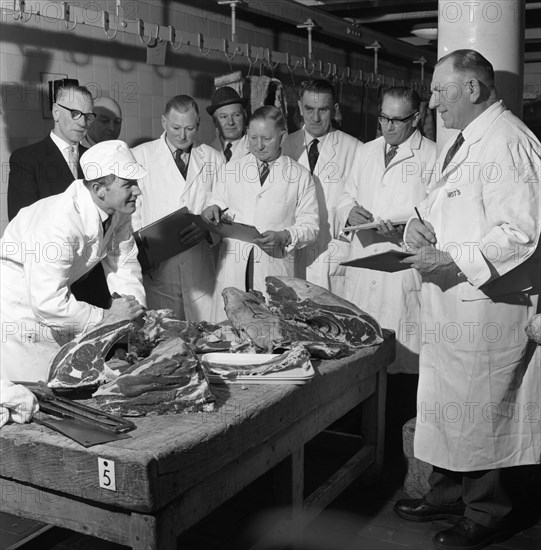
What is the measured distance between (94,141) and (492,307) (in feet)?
9.72

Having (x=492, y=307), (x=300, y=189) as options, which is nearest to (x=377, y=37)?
(x=300, y=189)

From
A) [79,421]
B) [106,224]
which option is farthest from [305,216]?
[79,421]

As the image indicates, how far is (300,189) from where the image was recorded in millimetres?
4973

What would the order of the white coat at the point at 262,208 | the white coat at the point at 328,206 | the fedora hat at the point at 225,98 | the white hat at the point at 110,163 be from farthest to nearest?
the fedora hat at the point at 225,98 → the white coat at the point at 328,206 → the white coat at the point at 262,208 → the white hat at the point at 110,163

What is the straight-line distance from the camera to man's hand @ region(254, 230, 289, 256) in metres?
4.51

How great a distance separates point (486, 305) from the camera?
3.28 metres

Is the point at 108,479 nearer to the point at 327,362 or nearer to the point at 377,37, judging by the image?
the point at 327,362

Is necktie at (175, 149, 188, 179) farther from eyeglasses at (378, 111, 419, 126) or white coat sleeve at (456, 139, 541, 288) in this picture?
white coat sleeve at (456, 139, 541, 288)

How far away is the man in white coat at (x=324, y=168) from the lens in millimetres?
5340

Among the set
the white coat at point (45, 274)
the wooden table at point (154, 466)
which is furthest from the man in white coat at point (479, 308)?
the white coat at point (45, 274)

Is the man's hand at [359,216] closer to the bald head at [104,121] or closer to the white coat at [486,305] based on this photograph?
the white coat at [486,305]

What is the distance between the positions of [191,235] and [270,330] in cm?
156

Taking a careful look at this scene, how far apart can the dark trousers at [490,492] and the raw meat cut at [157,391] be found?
4.75 ft

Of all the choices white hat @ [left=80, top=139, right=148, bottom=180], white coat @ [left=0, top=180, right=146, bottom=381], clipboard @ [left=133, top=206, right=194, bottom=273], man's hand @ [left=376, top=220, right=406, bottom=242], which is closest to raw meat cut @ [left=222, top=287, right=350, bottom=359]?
white coat @ [left=0, top=180, right=146, bottom=381]
